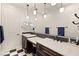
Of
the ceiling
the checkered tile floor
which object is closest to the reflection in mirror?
the ceiling

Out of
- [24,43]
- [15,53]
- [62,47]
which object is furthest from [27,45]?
[62,47]

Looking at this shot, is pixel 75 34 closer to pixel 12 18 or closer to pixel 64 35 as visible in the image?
pixel 64 35

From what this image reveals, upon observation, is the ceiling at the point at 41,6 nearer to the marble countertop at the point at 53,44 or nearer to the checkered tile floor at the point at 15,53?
the marble countertop at the point at 53,44

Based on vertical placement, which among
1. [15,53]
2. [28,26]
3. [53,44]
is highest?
[28,26]

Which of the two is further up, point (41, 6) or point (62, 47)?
point (41, 6)

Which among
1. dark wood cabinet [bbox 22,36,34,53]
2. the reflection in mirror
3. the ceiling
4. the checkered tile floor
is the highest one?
the ceiling

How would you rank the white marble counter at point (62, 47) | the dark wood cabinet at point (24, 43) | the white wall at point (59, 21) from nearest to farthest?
the white marble counter at point (62, 47)
the white wall at point (59, 21)
the dark wood cabinet at point (24, 43)

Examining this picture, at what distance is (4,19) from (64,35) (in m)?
0.89

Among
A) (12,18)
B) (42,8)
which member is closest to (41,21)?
(42,8)

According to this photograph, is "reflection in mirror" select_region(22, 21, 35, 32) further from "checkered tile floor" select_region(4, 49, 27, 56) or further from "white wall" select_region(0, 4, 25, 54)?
"checkered tile floor" select_region(4, 49, 27, 56)

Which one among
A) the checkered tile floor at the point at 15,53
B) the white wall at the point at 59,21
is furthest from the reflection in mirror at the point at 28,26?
the checkered tile floor at the point at 15,53

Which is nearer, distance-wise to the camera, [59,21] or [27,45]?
[59,21]

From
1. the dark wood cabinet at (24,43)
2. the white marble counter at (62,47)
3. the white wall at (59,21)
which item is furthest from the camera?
the dark wood cabinet at (24,43)

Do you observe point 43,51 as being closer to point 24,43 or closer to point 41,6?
point 24,43
